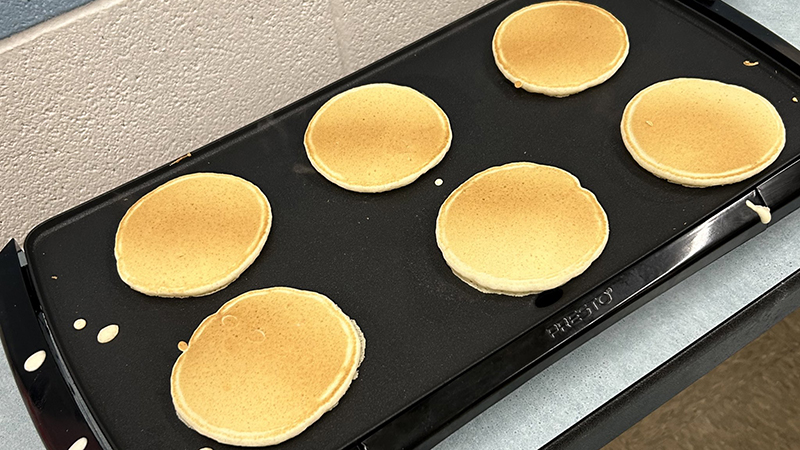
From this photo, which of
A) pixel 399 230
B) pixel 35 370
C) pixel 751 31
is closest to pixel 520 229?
pixel 399 230

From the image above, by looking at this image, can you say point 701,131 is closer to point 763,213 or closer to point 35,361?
point 763,213

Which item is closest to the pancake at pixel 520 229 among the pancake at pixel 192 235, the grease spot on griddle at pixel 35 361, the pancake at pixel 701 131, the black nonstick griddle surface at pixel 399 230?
the black nonstick griddle surface at pixel 399 230

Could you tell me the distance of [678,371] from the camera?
3.27ft

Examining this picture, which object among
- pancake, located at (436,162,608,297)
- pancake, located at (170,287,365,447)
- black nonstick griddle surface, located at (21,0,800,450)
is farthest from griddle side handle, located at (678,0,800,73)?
pancake, located at (170,287,365,447)

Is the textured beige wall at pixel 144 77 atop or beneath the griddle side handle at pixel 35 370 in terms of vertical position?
atop

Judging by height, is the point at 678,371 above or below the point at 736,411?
above

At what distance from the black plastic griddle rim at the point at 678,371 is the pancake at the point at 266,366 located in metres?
0.31

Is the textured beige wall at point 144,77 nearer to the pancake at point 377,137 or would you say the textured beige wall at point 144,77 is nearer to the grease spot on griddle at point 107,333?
the pancake at point 377,137

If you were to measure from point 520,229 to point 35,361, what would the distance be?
2.17 feet

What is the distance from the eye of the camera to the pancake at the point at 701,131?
3.35 feet

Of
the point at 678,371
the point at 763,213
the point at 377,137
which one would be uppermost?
the point at 377,137

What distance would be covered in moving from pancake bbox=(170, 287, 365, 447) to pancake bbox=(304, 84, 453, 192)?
219 mm

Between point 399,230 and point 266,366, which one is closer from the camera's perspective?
point 266,366

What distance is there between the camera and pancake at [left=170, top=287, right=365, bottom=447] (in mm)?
838
